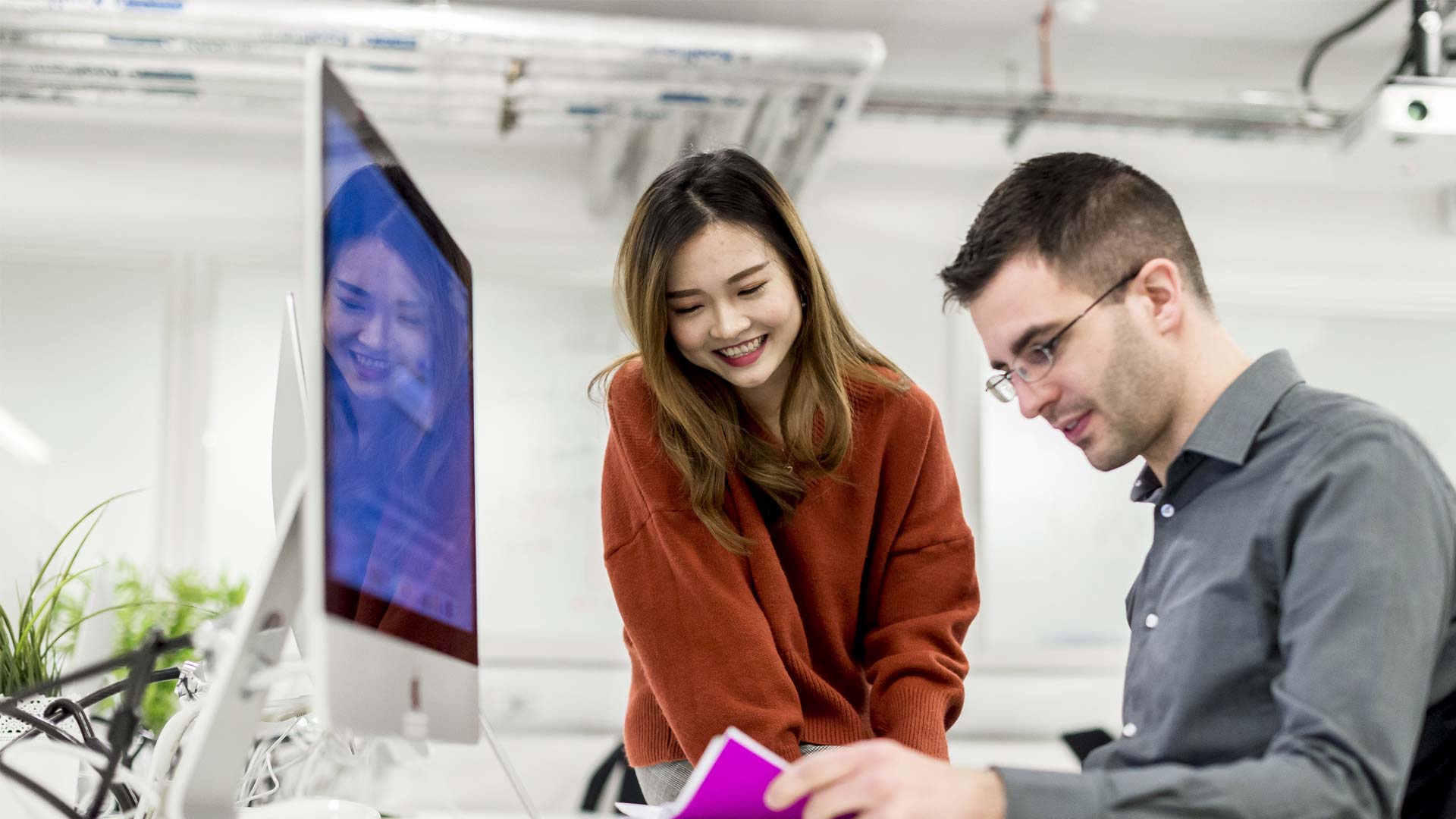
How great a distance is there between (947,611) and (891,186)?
3.21 m

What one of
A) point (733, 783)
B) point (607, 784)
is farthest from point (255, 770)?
point (607, 784)

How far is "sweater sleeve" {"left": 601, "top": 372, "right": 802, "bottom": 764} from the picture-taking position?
4.88 ft

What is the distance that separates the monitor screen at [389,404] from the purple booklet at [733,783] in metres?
0.26

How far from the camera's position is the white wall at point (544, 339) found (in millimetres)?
4098

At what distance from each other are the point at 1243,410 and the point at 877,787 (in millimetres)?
537

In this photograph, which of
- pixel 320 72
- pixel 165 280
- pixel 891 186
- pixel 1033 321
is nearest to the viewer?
pixel 320 72

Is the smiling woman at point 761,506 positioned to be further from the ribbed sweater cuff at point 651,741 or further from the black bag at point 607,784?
the black bag at point 607,784

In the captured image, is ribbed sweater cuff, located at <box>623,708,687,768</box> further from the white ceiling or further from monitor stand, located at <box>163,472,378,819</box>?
the white ceiling

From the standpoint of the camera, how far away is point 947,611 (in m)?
1.58

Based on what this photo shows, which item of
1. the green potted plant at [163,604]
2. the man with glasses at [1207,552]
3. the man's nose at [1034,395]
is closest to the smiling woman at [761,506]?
the man with glasses at [1207,552]

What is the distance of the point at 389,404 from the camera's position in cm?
95

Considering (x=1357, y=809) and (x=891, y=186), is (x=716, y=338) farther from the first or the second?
(x=891, y=186)

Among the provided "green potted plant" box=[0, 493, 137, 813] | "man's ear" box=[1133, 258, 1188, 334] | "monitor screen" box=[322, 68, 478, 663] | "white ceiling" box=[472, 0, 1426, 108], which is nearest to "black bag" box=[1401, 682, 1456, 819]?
"man's ear" box=[1133, 258, 1188, 334]

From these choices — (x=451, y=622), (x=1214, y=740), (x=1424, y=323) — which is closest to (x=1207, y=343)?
(x=1214, y=740)
